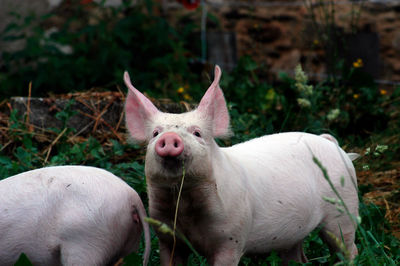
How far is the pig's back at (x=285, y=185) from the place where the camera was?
2523 mm

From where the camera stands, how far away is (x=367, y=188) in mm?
3578

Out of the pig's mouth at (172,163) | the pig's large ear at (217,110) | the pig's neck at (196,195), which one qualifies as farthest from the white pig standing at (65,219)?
the pig's large ear at (217,110)

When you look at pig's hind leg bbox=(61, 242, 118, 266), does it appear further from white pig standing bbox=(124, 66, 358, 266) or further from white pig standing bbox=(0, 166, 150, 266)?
white pig standing bbox=(124, 66, 358, 266)

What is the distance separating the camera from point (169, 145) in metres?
2.09

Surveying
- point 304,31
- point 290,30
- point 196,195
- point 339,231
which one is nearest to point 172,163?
point 196,195

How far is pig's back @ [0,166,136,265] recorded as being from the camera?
2244mm

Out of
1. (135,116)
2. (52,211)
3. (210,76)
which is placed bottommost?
(210,76)

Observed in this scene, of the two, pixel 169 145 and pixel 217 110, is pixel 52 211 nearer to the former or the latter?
pixel 169 145

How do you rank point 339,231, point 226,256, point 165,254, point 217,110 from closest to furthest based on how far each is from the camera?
1. point 226,256
2. point 165,254
3. point 217,110
4. point 339,231

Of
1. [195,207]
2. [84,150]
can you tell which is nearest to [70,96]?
[84,150]

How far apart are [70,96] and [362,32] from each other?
306 cm

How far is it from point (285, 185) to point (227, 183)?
0.35 metres

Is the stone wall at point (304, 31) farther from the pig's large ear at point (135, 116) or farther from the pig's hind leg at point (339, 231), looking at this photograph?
the pig's large ear at point (135, 116)

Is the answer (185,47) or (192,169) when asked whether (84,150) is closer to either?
(192,169)
